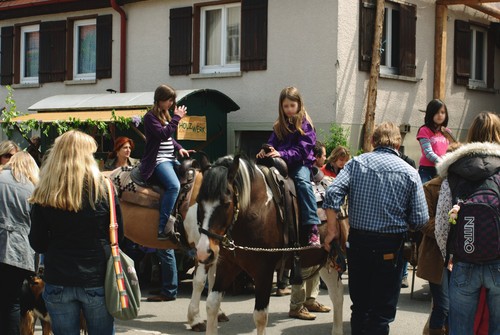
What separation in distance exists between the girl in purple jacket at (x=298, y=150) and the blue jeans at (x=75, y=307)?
2.67m

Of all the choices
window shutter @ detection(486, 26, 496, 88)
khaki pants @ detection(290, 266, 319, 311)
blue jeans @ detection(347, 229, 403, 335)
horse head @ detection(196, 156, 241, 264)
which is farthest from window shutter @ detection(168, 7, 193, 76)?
blue jeans @ detection(347, 229, 403, 335)

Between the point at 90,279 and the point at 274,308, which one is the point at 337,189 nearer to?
the point at 90,279

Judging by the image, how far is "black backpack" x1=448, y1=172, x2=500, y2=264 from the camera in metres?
4.93

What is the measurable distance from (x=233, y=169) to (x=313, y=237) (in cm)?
123

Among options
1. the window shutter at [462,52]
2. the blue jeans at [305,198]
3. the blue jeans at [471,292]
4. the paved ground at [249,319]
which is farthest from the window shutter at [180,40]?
the blue jeans at [471,292]

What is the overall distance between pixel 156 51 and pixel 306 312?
9987mm

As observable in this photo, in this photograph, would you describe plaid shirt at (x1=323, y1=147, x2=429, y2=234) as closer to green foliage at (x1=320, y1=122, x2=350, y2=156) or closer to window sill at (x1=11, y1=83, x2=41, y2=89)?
green foliage at (x1=320, y1=122, x2=350, y2=156)

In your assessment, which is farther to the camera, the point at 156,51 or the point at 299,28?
the point at 156,51

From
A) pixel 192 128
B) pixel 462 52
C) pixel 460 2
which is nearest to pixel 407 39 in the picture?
pixel 460 2

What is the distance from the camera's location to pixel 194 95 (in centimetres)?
1441

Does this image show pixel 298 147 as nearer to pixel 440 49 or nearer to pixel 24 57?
pixel 440 49

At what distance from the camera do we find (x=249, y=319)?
27.9 ft

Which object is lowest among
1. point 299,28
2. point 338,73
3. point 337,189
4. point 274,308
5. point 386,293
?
point 274,308

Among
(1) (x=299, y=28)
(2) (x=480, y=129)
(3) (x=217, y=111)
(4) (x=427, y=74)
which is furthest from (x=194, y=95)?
(2) (x=480, y=129)
